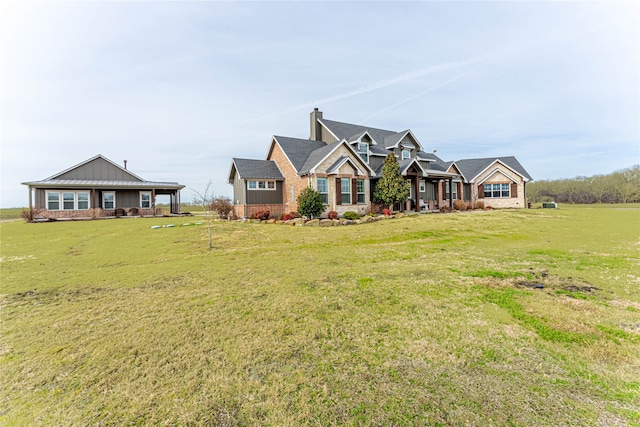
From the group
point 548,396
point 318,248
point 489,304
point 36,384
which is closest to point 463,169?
point 318,248

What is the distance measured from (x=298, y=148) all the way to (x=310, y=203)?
7.77 metres

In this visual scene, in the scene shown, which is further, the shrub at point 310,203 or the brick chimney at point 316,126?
the brick chimney at point 316,126

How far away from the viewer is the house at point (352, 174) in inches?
874


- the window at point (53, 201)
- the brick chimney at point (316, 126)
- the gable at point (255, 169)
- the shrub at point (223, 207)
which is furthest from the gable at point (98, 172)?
the brick chimney at point (316, 126)

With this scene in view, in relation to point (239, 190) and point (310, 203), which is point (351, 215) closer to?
point (310, 203)

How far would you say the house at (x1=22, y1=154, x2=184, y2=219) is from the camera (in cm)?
2516

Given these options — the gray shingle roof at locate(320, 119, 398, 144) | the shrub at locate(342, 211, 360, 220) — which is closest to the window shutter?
the shrub at locate(342, 211, 360, 220)

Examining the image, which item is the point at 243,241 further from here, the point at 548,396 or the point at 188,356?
the point at 548,396

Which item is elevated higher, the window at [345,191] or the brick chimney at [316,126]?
the brick chimney at [316,126]

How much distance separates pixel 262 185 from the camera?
78.4ft

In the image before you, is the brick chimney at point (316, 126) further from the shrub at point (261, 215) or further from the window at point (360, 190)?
the shrub at point (261, 215)

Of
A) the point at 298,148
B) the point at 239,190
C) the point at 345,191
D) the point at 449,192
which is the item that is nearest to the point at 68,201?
the point at 239,190

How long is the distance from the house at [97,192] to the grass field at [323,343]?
22.6 meters

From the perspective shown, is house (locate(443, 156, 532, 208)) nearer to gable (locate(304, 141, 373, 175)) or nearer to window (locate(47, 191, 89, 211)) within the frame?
gable (locate(304, 141, 373, 175))
